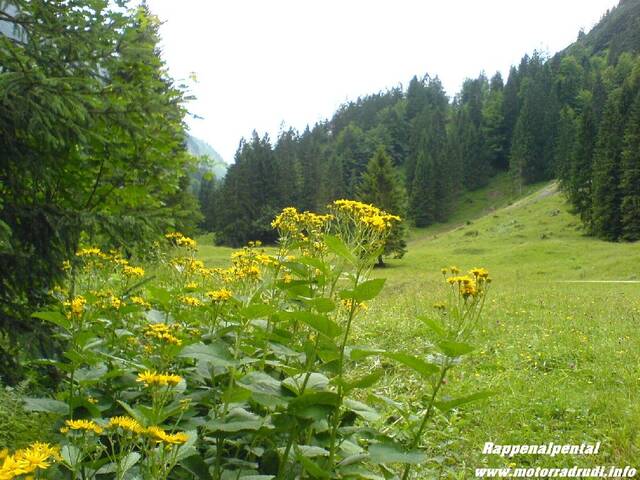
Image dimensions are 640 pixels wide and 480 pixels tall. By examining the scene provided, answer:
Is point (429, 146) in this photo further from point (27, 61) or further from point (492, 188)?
point (27, 61)

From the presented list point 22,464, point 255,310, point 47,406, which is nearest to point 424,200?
point 255,310

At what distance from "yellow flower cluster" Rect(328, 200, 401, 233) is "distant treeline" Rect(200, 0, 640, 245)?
37978 millimetres

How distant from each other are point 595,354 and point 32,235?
21.8 feet

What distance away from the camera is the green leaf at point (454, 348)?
2094mm

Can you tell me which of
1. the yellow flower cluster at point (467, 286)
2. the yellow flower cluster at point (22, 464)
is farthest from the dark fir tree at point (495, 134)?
the yellow flower cluster at point (22, 464)

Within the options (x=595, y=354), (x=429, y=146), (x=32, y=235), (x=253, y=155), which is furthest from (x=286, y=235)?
(x=429, y=146)

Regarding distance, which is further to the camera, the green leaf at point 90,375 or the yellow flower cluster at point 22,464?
the green leaf at point 90,375

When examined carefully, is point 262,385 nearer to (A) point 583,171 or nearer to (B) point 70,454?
(B) point 70,454

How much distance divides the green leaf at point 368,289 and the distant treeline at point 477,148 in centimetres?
3893

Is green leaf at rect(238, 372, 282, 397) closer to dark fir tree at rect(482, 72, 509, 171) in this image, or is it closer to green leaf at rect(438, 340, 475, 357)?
green leaf at rect(438, 340, 475, 357)

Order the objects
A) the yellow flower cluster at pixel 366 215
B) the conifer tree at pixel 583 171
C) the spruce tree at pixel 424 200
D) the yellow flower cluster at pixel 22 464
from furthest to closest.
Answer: the spruce tree at pixel 424 200
the conifer tree at pixel 583 171
the yellow flower cluster at pixel 366 215
the yellow flower cluster at pixel 22 464

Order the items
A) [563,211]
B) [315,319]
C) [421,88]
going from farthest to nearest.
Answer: [421,88]
[563,211]
[315,319]

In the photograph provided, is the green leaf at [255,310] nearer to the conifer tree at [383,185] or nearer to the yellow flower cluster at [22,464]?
the yellow flower cluster at [22,464]

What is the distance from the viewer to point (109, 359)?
2863 millimetres
